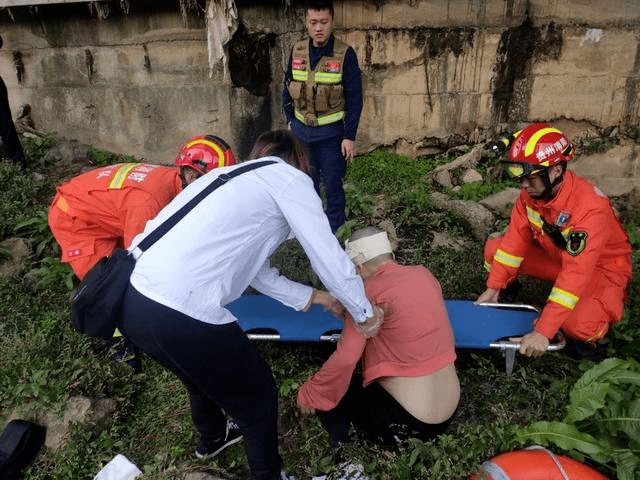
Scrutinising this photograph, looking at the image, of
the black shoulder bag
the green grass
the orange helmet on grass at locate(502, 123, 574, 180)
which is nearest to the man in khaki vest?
A: the green grass

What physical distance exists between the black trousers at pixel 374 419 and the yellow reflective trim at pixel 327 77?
9.20 feet

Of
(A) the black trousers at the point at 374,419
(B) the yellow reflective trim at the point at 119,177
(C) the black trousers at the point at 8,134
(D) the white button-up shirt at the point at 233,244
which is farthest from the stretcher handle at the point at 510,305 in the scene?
(C) the black trousers at the point at 8,134

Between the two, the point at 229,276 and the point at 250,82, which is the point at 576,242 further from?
the point at 250,82

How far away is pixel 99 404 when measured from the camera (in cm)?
289

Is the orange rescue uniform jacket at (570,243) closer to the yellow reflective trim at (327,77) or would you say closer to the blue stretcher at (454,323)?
the blue stretcher at (454,323)

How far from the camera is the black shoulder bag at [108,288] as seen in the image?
6.22 feet

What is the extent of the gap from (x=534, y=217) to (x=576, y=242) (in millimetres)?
402

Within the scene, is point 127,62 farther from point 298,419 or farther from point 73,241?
point 298,419

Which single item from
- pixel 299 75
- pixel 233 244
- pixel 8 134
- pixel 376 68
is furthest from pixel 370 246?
pixel 8 134

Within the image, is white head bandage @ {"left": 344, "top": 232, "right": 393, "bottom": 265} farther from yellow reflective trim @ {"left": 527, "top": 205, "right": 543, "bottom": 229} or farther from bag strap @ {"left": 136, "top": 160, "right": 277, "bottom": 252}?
yellow reflective trim @ {"left": 527, "top": 205, "right": 543, "bottom": 229}

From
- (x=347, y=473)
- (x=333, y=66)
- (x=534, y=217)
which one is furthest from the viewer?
(x=333, y=66)

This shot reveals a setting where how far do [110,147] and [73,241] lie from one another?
443 cm

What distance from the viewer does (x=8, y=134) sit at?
5988 millimetres

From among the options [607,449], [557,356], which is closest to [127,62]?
[557,356]
